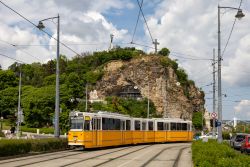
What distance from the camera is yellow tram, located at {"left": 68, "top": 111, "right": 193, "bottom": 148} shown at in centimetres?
3512

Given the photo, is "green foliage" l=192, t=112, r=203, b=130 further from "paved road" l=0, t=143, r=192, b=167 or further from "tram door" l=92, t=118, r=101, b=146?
"paved road" l=0, t=143, r=192, b=167

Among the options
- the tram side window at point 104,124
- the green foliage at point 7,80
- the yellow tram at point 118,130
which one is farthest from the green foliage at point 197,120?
the tram side window at point 104,124

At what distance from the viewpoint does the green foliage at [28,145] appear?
1048 inches

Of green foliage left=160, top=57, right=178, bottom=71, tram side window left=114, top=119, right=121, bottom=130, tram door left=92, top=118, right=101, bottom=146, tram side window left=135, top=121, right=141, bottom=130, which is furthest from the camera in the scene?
green foliage left=160, top=57, right=178, bottom=71

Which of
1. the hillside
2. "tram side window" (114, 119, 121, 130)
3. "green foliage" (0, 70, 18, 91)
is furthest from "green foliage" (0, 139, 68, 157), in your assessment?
"green foliage" (0, 70, 18, 91)

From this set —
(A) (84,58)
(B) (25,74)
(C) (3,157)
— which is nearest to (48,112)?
(A) (84,58)

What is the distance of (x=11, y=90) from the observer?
101m

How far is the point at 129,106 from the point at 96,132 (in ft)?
174

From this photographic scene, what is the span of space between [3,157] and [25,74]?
10689cm

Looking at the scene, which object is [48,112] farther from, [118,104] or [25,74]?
[25,74]

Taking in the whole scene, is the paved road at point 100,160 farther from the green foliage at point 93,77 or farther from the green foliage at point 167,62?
the green foliage at point 167,62

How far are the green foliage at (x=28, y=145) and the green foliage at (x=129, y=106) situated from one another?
1945 inches

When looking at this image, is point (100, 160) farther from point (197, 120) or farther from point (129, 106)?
point (197, 120)

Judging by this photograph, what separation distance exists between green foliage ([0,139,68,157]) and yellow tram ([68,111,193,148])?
1.15m
